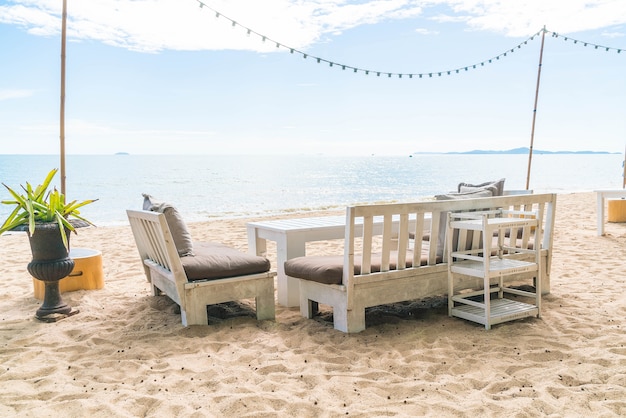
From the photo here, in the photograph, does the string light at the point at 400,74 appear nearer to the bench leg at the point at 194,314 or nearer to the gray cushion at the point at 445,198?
the gray cushion at the point at 445,198

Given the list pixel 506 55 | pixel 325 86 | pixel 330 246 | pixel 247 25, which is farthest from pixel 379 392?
pixel 325 86

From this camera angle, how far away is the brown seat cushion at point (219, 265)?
3.27 meters

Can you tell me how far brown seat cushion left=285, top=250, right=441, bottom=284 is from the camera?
3152 mm

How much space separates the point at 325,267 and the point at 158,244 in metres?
1.08

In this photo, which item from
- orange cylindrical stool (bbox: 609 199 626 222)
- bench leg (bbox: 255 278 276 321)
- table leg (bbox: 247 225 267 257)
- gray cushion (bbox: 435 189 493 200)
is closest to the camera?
bench leg (bbox: 255 278 276 321)

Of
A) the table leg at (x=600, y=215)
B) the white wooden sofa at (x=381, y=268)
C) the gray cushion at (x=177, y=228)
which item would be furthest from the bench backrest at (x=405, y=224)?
the table leg at (x=600, y=215)

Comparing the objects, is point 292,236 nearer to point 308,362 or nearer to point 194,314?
point 194,314

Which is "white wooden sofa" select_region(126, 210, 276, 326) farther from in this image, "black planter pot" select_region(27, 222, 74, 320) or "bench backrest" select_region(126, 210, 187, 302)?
"black planter pot" select_region(27, 222, 74, 320)

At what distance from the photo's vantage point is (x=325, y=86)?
195 feet

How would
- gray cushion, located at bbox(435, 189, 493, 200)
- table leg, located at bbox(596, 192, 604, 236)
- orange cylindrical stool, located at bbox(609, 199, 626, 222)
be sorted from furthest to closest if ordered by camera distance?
orange cylindrical stool, located at bbox(609, 199, 626, 222) < table leg, located at bbox(596, 192, 604, 236) < gray cushion, located at bbox(435, 189, 493, 200)

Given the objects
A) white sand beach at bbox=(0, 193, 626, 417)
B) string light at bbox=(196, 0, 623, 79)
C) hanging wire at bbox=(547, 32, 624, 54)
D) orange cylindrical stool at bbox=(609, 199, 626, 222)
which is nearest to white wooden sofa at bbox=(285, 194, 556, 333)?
white sand beach at bbox=(0, 193, 626, 417)

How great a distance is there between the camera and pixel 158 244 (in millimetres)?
3436

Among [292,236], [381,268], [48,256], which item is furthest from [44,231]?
[381,268]

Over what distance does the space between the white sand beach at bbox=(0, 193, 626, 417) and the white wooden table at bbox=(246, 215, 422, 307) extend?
0.24 m
